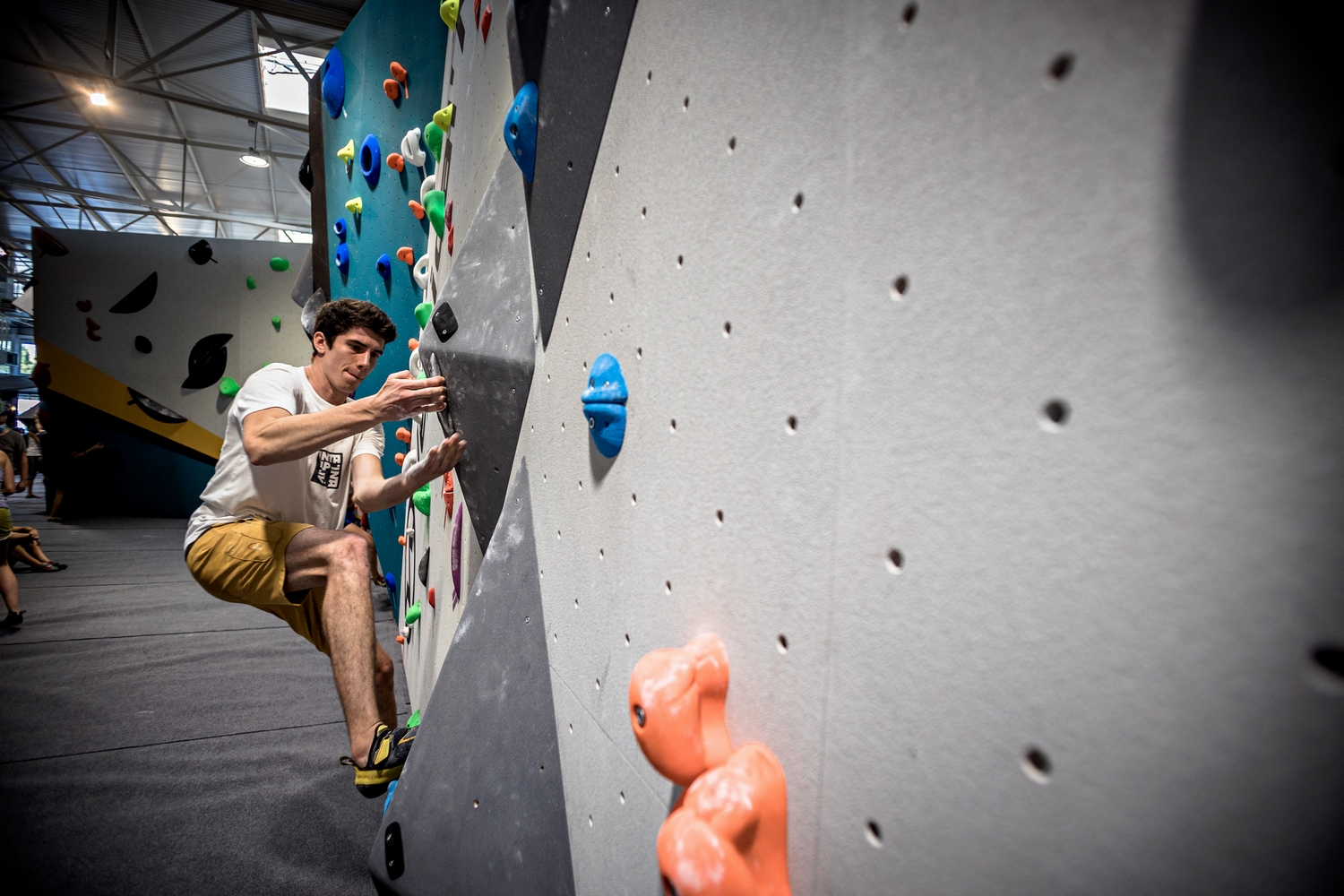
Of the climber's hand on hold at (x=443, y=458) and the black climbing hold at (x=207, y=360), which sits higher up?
the black climbing hold at (x=207, y=360)

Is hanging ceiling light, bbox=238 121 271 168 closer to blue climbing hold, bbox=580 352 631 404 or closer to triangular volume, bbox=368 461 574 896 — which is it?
triangular volume, bbox=368 461 574 896

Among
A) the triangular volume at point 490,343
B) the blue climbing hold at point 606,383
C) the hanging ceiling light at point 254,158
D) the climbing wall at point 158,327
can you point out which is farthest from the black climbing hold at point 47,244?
the blue climbing hold at point 606,383

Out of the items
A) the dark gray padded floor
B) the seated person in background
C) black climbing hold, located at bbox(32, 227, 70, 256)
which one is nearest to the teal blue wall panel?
the dark gray padded floor

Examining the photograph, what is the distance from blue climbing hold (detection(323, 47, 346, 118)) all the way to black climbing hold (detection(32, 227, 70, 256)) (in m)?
5.41

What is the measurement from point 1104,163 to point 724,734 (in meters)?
0.51

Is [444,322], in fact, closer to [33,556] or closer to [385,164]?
[385,164]

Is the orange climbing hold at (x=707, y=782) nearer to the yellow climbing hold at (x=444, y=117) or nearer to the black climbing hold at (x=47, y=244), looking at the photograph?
the yellow climbing hold at (x=444, y=117)

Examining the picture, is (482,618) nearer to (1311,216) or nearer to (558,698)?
(558,698)

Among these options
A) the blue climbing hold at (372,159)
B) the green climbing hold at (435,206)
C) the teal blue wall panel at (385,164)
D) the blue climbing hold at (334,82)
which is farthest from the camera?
the blue climbing hold at (334,82)

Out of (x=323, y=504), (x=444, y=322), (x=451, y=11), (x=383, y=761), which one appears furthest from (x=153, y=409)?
(x=444, y=322)

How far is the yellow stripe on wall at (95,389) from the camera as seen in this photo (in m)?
6.51

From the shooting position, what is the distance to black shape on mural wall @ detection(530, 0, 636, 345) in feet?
2.76

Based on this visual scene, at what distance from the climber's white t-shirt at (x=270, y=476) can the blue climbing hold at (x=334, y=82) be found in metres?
1.82

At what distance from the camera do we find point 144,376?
6660 millimetres
